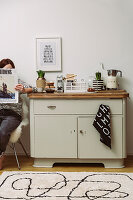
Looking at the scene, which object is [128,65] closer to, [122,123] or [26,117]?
[122,123]

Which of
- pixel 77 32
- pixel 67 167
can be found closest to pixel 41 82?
pixel 77 32

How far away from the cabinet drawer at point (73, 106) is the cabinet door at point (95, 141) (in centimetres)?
9

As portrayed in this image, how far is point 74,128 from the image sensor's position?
3174 millimetres

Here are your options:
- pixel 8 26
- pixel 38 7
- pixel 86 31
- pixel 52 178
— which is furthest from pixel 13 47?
pixel 52 178

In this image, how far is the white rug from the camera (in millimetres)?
2434

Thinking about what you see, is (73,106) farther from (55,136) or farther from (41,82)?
(41,82)

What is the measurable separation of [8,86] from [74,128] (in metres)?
0.84

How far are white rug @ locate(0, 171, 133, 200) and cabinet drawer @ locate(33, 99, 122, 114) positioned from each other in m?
0.65

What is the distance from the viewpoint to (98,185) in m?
2.64

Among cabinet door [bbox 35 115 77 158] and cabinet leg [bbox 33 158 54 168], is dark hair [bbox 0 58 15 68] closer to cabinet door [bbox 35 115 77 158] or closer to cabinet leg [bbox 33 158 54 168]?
cabinet door [bbox 35 115 77 158]

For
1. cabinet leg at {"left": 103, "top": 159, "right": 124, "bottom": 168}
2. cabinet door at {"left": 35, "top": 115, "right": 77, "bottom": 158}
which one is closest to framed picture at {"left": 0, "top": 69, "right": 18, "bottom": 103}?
cabinet door at {"left": 35, "top": 115, "right": 77, "bottom": 158}

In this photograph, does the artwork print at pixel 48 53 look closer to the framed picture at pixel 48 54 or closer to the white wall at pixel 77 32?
A: the framed picture at pixel 48 54

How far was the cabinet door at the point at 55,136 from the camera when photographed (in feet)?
10.4

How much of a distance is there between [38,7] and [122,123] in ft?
5.71
